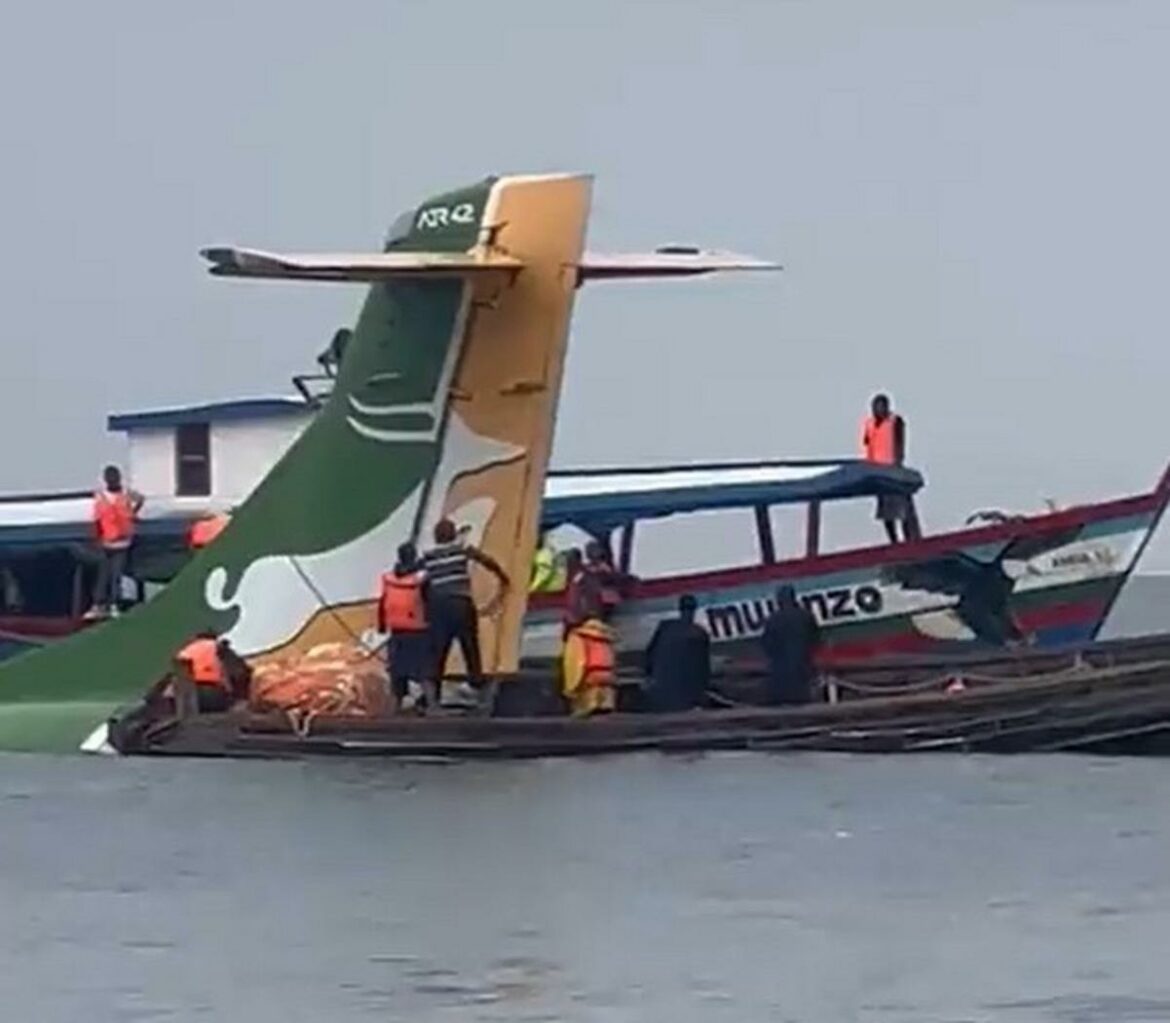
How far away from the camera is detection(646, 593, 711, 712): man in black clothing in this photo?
128ft

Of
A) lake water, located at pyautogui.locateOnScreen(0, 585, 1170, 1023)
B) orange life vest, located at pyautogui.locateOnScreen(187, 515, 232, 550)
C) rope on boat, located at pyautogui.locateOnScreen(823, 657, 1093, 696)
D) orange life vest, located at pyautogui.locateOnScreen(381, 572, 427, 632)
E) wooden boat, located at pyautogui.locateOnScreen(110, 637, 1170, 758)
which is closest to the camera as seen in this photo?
lake water, located at pyautogui.locateOnScreen(0, 585, 1170, 1023)

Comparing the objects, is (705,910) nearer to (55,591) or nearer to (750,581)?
(750,581)

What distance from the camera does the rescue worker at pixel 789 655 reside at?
39.4m

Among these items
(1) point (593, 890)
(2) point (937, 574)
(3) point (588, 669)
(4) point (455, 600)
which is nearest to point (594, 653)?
(3) point (588, 669)

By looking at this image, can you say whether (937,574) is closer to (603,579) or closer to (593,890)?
(603,579)

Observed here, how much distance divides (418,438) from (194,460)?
1109cm

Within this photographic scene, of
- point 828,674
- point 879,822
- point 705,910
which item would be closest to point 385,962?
point 705,910

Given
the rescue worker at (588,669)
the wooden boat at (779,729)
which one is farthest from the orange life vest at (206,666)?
the rescue worker at (588,669)

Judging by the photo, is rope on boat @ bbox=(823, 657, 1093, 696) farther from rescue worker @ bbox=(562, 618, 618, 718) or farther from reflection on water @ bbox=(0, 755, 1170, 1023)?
rescue worker @ bbox=(562, 618, 618, 718)

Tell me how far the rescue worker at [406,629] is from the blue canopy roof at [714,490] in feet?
25.2

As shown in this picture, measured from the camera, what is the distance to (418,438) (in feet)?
125

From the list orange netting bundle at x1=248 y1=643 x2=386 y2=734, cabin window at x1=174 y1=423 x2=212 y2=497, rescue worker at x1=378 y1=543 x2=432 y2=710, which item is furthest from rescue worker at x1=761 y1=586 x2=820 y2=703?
cabin window at x1=174 y1=423 x2=212 y2=497

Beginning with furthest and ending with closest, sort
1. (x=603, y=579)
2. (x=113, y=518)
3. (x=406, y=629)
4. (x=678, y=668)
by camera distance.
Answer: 1. (x=113, y=518)
2. (x=603, y=579)
3. (x=678, y=668)
4. (x=406, y=629)

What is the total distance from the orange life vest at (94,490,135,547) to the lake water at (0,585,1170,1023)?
5.64m
